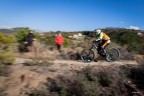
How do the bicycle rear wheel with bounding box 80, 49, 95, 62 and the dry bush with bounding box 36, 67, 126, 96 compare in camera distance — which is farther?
the bicycle rear wheel with bounding box 80, 49, 95, 62

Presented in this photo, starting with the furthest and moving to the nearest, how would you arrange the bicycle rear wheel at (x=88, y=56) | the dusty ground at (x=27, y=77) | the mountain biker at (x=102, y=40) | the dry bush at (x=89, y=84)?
the bicycle rear wheel at (x=88, y=56) → the mountain biker at (x=102, y=40) → the dusty ground at (x=27, y=77) → the dry bush at (x=89, y=84)

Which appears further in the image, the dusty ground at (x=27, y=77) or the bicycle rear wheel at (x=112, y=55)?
the bicycle rear wheel at (x=112, y=55)

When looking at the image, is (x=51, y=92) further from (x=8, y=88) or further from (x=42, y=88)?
(x=8, y=88)

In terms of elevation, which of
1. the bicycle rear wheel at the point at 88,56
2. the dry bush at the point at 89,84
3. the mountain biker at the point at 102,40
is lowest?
the dry bush at the point at 89,84

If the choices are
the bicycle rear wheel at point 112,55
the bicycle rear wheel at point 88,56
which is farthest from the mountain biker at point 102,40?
the bicycle rear wheel at point 88,56

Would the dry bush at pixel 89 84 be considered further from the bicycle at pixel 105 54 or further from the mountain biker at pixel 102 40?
the bicycle at pixel 105 54

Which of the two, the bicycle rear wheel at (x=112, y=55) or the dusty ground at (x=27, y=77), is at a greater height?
the bicycle rear wheel at (x=112, y=55)

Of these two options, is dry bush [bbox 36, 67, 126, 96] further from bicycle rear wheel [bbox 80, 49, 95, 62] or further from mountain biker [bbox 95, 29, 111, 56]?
bicycle rear wheel [bbox 80, 49, 95, 62]

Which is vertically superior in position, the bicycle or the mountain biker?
the mountain biker

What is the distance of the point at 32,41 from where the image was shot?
1997cm

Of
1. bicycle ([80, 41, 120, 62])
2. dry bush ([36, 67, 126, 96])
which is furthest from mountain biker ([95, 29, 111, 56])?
dry bush ([36, 67, 126, 96])

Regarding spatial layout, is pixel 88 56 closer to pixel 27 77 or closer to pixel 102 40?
pixel 102 40

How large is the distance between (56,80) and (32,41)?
840 centimetres

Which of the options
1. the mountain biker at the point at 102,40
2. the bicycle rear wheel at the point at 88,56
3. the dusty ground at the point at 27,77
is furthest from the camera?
the bicycle rear wheel at the point at 88,56
